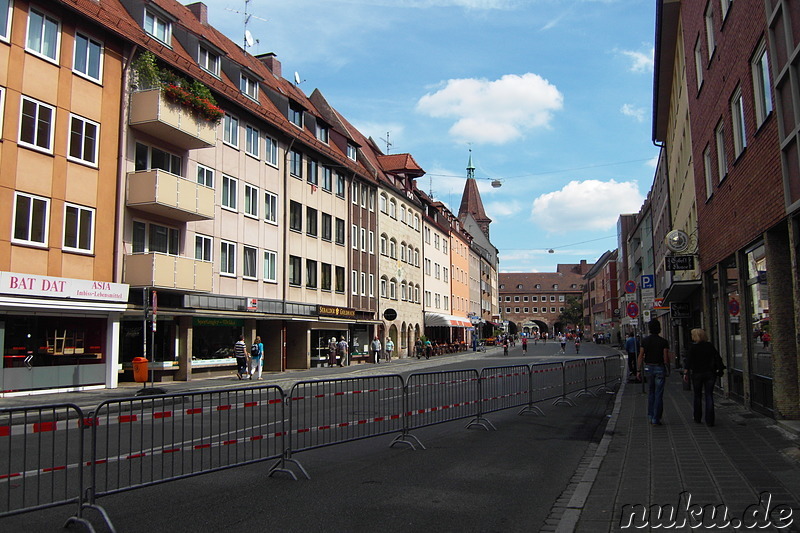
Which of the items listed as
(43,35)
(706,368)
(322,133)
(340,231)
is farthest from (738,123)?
(322,133)

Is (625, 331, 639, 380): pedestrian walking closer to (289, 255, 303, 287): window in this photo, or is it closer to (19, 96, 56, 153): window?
(289, 255, 303, 287): window

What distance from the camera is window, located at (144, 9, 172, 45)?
25.5 meters

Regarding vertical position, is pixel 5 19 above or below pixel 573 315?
above

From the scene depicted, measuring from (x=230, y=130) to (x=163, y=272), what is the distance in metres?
8.70

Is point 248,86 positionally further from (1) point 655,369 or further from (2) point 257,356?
(1) point 655,369

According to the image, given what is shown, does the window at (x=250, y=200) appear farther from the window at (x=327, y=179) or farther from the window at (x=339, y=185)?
the window at (x=339, y=185)

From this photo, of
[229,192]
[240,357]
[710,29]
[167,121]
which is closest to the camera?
[710,29]

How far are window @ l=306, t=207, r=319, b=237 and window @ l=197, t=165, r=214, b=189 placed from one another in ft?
27.1

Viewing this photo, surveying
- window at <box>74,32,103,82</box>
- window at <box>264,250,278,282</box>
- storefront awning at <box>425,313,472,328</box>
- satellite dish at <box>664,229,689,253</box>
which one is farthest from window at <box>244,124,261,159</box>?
storefront awning at <box>425,313,472,328</box>

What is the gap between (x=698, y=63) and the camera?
1744 cm

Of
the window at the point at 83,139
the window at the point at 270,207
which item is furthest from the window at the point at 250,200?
the window at the point at 83,139

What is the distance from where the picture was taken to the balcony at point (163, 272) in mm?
21969

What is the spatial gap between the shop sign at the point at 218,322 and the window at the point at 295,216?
6093 millimetres

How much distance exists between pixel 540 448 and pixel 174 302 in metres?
18.0
